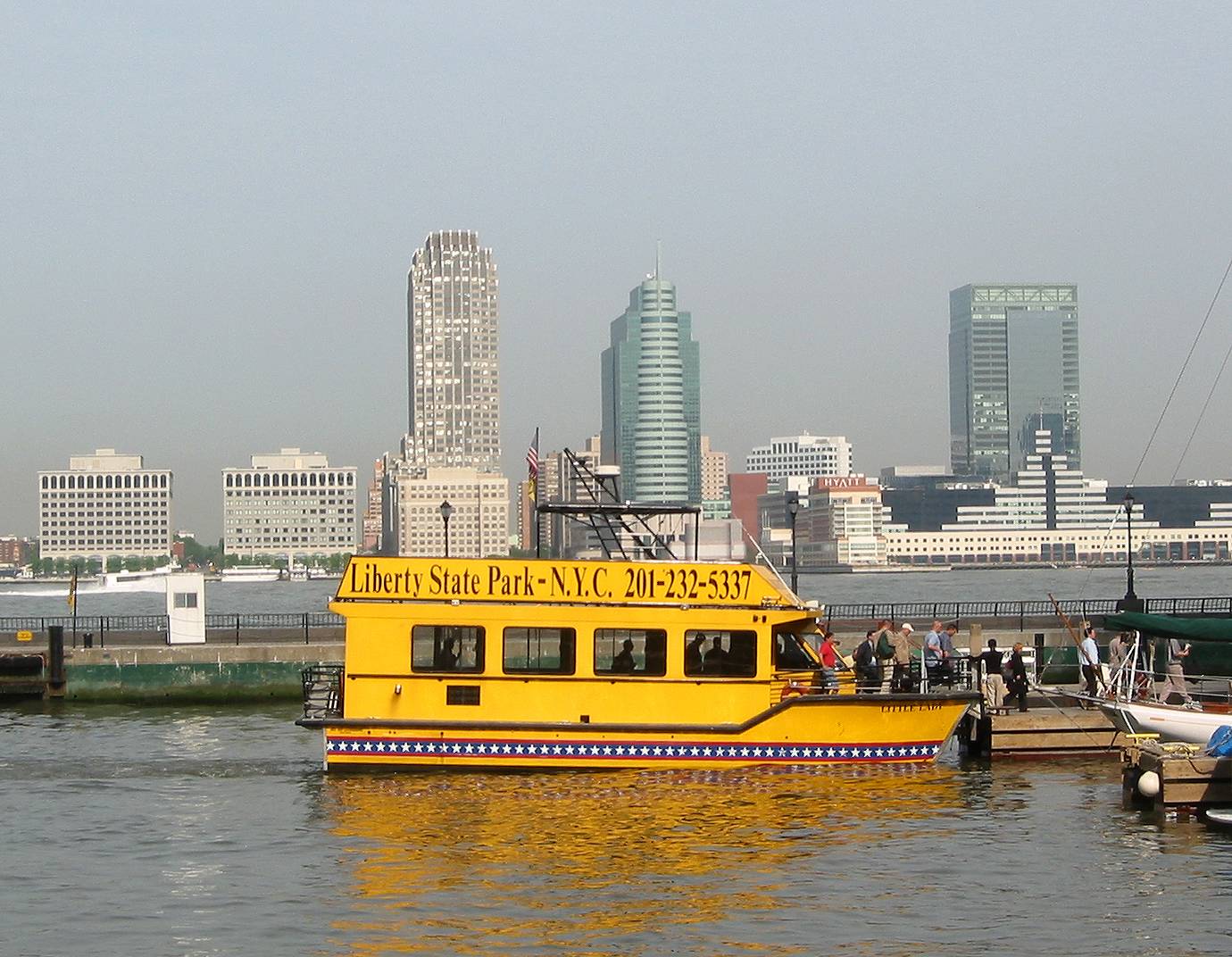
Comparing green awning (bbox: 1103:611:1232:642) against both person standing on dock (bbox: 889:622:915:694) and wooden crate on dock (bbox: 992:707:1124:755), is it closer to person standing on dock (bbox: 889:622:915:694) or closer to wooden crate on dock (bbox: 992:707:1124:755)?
wooden crate on dock (bbox: 992:707:1124:755)

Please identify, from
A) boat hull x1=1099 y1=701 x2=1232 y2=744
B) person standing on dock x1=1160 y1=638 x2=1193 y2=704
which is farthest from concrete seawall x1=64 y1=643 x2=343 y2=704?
boat hull x1=1099 y1=701 x2=1232 y2=744

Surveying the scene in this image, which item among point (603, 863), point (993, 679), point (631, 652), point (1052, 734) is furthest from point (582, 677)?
point (1052, 734)

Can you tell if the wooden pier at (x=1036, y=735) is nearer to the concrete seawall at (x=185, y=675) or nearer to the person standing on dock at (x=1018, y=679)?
the person standing on dock at (x=1018, y=679)

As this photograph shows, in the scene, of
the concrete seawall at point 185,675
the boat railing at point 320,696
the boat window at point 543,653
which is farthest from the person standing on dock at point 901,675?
the concrete seawall at point 185,675

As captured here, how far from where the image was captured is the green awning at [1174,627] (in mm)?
29578

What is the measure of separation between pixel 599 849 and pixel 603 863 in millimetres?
845

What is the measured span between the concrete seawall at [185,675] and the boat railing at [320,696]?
13.5 metres

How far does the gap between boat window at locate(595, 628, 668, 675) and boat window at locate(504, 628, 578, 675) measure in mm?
436

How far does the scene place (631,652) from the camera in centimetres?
2720

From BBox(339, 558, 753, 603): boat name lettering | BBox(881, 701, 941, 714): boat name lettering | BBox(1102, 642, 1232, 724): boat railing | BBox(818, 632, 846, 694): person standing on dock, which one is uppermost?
A: BBox(339, 558, 753, 603): boat name lettering

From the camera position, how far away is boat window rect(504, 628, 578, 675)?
88.8ft

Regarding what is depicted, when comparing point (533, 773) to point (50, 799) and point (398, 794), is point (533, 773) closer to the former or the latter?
point (398, 794)

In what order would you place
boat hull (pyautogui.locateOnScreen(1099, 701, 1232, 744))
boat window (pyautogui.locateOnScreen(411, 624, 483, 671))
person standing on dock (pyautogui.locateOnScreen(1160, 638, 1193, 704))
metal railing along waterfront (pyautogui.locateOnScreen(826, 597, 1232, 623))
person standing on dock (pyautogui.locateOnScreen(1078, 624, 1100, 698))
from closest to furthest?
1. boat hull (pyautogui.locateOnScreen(1099, 701, 1232, 744))
2. boat window (pyautogui.locateOnScreen(411, 624, 483, 671))
3. person standing on dock (pyautogui.locateOnScreen(1160, 638, 1193, 704))
4. person standing on dock (pyautogui.locateOnScreen(1078, 624, 1100, 698))
5. metal railing along waterfront (pyautogui.locateOnScreen(826, 597, 1232, 623))

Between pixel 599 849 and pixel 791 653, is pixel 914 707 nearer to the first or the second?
Answer: pixel 791 653
